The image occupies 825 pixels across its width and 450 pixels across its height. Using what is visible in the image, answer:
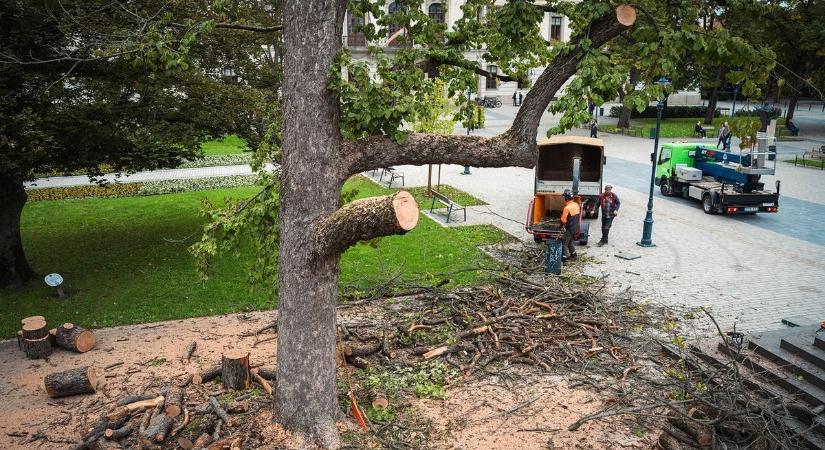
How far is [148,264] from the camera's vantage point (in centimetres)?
1586

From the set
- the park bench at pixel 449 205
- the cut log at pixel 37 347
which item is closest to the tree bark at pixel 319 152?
the cut log at pixel 37 347

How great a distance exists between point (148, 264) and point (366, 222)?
11.4m

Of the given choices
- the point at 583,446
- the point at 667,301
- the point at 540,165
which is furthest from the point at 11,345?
the point at 540,165

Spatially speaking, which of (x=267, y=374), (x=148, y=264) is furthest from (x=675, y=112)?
(x=267, y=374)

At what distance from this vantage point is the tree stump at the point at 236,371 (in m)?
9.47

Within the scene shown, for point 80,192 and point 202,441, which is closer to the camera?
point 202,441

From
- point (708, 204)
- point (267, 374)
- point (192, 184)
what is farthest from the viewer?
point (192, 184)

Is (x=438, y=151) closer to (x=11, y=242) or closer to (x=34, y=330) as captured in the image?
(x=34, y=330)

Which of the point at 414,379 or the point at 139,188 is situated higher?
the point at 139,188

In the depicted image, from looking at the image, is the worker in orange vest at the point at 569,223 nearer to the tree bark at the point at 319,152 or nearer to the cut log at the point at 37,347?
the tree bark at the point at 319,152

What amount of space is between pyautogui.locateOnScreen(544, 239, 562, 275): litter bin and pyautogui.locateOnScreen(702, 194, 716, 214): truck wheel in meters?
8.55

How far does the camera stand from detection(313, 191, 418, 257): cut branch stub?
5887 mm

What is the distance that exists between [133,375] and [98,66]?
651 cm

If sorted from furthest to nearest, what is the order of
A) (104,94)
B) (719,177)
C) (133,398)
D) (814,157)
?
(814,157) < (719,177) < (104,94) < (133,398)
